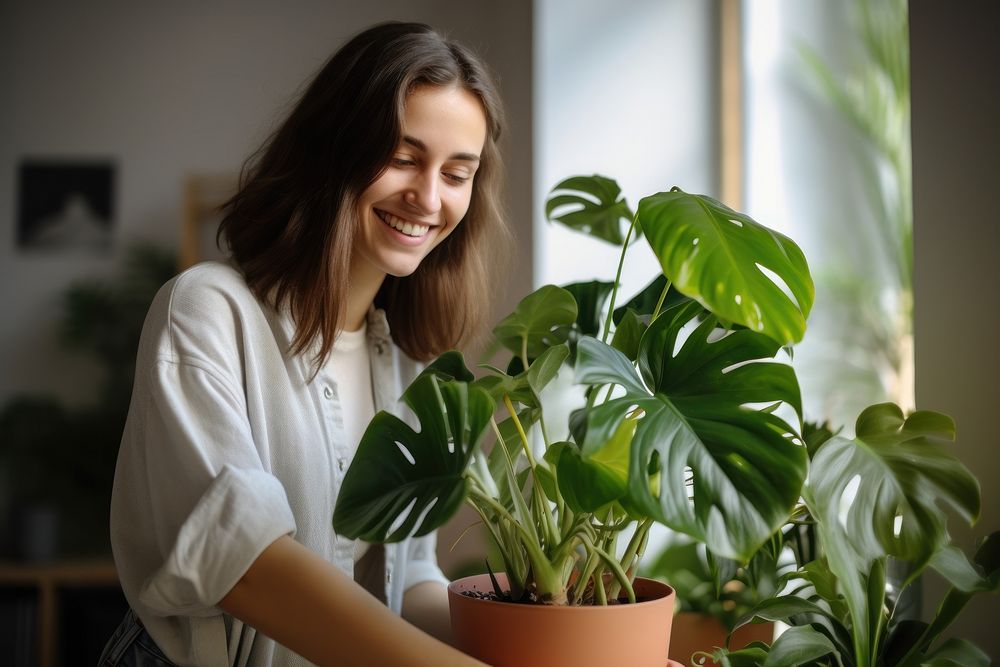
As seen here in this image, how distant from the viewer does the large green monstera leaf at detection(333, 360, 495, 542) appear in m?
0.73

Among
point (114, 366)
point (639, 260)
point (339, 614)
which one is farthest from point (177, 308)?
point (114, 366)

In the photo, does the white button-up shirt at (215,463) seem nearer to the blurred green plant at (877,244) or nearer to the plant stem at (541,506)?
the plant stem at (541,506)

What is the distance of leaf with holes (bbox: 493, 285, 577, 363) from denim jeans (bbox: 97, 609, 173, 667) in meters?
0.51

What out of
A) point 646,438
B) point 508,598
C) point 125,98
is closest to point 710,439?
point 646,438

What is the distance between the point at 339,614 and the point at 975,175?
90 centimetres

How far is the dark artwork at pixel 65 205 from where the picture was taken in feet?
11.7

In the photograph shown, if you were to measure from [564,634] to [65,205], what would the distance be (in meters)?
3.37

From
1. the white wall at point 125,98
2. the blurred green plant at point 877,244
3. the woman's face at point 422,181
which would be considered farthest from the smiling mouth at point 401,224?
the white wall at point 125,98

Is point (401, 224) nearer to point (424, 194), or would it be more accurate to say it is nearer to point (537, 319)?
point (424, 194)

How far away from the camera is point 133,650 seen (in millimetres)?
1005

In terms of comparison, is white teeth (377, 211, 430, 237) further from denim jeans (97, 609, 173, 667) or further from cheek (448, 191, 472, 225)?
denim jeans (97, 609, 173, 667)

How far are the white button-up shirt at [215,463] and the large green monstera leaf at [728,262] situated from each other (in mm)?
431

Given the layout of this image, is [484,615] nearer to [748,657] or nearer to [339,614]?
[339,614]

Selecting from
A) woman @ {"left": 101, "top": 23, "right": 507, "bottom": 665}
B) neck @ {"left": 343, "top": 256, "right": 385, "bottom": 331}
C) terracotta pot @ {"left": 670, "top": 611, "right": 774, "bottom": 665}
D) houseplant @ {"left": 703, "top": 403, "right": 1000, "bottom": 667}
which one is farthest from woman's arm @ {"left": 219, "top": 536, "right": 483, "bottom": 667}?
terracotta pot @ {"left": 670, "top": 611, "right": 774, "bottom": 665}
